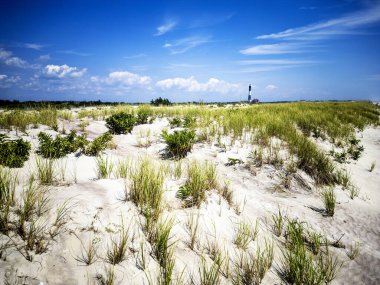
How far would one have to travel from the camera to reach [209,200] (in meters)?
3.21

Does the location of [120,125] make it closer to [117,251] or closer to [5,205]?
[5,205]

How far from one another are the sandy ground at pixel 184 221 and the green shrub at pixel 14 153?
5.1 inches

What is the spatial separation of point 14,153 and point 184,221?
9.49 ft

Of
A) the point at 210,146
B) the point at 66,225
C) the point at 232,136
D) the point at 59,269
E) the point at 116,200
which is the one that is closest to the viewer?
the point at 59,269

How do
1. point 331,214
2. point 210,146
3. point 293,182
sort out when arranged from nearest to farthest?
point 331,214 < point 293,182 < point 210,146

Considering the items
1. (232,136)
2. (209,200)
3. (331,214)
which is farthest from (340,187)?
(209,200)

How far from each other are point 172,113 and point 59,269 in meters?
8.05

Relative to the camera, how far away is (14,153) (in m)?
3.46

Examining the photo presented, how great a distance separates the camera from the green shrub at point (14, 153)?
3.27 m

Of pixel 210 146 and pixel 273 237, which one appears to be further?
pixel 210 146

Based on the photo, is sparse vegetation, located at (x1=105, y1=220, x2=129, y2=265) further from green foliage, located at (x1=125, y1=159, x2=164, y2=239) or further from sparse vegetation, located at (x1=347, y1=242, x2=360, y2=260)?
sparse vegetation, located at (x1=347, y1=242, x2=360, y2=260)

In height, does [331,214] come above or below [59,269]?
below

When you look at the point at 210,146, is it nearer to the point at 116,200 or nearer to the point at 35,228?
the point at 116,200

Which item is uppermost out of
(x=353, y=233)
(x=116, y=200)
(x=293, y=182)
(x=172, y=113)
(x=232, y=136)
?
(x=172, y=113)
